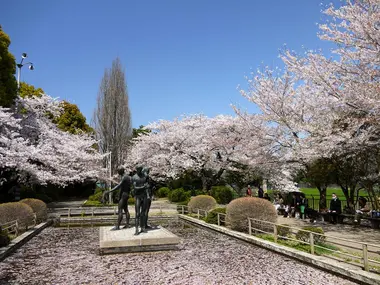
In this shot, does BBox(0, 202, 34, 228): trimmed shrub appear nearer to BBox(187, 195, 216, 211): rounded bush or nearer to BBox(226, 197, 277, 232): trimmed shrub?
BBox(226, 197, 277, 232): trimmed shrub

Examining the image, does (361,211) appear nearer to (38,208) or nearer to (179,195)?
(38,208)

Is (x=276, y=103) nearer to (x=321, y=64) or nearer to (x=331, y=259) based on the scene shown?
(x=321, y=64)

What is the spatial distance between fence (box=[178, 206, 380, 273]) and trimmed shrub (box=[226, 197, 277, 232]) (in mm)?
274

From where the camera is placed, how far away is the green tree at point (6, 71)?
67.1ft

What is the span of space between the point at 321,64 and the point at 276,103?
3.83 m

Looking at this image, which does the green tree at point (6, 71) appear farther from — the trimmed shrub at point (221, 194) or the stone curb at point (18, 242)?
the trimmed shrub at point (221, 194)

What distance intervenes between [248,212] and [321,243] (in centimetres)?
334

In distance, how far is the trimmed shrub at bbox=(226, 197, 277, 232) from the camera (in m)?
12.9

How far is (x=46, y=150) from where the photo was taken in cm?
2397

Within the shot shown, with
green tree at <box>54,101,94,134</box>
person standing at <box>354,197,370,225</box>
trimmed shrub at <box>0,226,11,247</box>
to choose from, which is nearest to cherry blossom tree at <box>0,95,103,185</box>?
trimmed shrub at <box>0,226,11,247</box>

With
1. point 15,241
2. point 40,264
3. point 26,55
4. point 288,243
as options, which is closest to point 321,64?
point 288,243

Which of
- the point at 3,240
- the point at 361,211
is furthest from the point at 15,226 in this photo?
the point at 361,211

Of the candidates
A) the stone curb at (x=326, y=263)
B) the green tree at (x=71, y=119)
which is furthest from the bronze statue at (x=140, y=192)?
the green tree at (x=71, y=119)

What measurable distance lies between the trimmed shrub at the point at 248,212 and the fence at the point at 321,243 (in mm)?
274
